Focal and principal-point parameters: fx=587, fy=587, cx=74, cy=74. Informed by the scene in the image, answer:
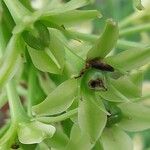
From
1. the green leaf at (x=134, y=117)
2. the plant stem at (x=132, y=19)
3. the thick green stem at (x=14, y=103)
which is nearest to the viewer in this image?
the thick green stem at (x=14, y=103)

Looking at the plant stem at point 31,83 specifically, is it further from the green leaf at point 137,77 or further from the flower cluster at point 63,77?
the green leaf at point 137,77

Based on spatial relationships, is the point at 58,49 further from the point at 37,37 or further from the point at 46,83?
the point at 46,83

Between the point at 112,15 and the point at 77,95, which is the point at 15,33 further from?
the point at 112,15

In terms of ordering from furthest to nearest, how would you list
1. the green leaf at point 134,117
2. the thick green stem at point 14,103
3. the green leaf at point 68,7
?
1. the green leaf at point 134,117
2. the thick green stem at point 14,103
3. the green leaf at point 68,7

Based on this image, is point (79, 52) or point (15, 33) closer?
point (15, 33)

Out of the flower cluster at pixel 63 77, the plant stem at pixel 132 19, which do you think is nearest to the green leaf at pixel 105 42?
the flower cluster at pixel 63 77

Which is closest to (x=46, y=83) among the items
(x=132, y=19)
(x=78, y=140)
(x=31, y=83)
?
(x=31, y=83)

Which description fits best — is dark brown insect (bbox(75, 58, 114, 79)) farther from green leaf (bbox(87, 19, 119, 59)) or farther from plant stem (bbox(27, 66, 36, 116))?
plant stem (bbox(27, 66, 36, 116))

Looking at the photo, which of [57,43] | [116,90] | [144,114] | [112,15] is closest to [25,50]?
[57,43]
